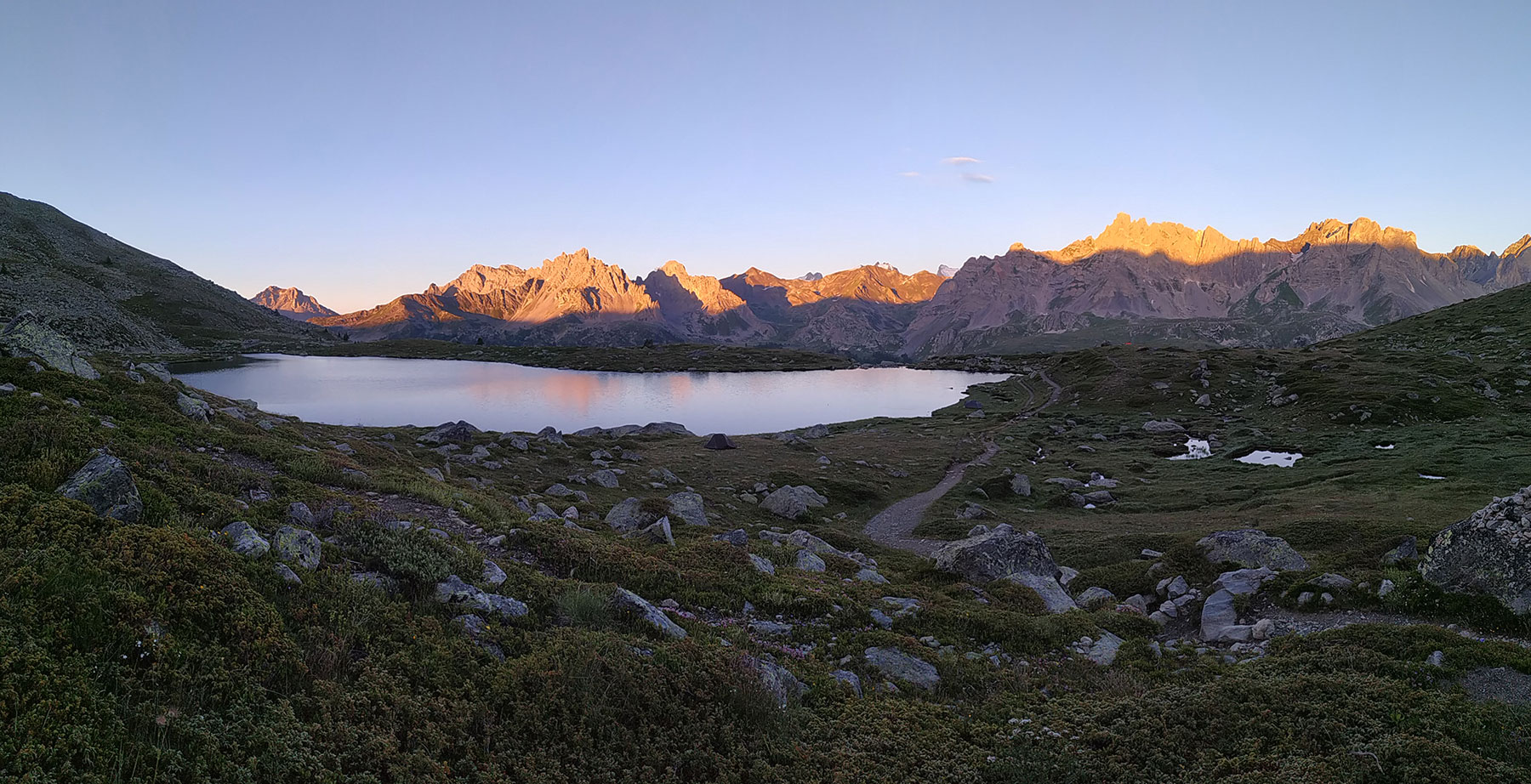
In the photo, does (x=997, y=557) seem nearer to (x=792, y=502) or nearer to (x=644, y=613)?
(x=644, y=613)

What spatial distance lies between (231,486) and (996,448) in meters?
75.3

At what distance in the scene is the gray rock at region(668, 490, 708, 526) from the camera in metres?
32.7

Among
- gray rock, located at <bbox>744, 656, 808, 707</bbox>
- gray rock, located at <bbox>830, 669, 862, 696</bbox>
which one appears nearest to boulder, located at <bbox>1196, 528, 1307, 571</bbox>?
gray rock, located at <bbox>830, 669, 862, 696</bbox>

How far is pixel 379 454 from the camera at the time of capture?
32.6m

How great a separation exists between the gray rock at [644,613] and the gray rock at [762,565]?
600 cm

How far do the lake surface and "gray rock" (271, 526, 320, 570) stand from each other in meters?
89.4

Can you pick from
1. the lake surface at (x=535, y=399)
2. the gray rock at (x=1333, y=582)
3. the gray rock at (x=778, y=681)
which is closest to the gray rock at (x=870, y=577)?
the gray rock at (x=778, y=681)

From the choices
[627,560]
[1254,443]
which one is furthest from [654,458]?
[1254,443]

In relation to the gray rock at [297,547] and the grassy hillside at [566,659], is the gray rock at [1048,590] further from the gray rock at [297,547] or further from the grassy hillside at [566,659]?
the gray rock at [297,547]

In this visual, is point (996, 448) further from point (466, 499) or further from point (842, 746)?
point (842, 746)

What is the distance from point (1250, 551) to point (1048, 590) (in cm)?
833

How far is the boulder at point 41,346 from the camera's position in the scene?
69.4ft

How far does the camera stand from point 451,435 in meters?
52.7

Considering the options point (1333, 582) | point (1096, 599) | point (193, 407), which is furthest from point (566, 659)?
point (193, 407)
